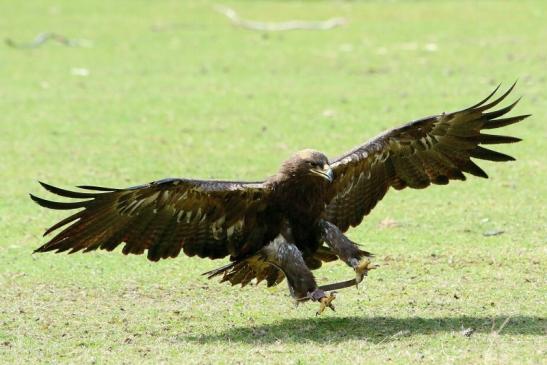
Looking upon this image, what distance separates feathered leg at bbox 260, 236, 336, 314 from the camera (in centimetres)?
916

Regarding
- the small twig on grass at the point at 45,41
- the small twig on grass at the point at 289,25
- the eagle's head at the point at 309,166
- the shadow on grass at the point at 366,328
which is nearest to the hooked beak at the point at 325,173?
the eagle's head at the point at 309,166

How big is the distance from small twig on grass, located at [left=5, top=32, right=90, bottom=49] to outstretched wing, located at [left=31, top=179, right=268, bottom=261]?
1487cm

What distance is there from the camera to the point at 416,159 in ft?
34.2

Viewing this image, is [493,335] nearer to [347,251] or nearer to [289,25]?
[347,251]

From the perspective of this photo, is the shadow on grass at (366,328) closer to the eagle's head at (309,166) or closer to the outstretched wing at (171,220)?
the outstretched wing at (171,220)

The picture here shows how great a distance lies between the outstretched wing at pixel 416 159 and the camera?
10.2m

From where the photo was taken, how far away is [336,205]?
33.7 feet

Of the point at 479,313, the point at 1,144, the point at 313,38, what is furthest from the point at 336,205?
the point at 313,38

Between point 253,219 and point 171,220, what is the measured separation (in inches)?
24.1

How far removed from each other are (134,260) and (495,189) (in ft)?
14.6

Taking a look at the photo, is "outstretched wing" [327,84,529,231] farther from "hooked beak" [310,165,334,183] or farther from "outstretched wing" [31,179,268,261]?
"outstretched wing" [31,179,268,261]

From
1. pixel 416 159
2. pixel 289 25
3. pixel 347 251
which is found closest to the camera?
pixel 347 251

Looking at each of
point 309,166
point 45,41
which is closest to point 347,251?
point 309,166

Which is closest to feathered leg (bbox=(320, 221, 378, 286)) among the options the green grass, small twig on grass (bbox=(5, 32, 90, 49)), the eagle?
the eagle
